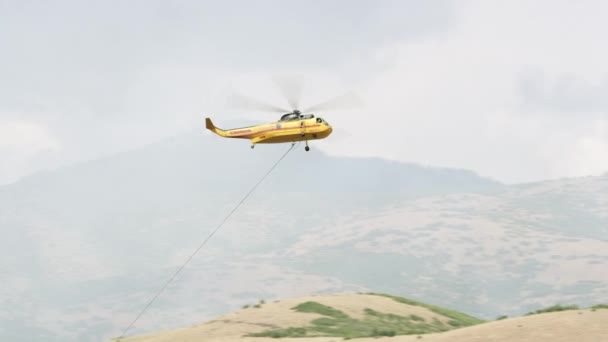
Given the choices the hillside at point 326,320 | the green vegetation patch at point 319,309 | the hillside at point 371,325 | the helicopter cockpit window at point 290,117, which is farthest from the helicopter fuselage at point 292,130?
the green vegetation patch at point 319,309

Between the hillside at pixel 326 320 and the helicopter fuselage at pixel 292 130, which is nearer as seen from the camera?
the helicopter fuselage at pixel 292 130

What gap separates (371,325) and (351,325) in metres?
2.61

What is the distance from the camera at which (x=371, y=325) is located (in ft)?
283

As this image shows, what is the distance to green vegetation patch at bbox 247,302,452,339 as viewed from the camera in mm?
77812

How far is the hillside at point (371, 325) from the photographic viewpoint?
5666 centimetres

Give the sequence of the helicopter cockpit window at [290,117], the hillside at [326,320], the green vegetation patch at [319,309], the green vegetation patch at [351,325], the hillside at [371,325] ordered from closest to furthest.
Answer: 1. the hillside at [371,325]
2. the helicopter cockpit window at [290,117]
3. the green vegetation patch at [351,325]
4. the hillside at [326,320]
5. the green vegetation patch at [319,309]

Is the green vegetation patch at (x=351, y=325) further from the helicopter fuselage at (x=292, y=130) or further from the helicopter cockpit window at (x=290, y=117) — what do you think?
the helicopter cockpit window at (x=290, y=117)

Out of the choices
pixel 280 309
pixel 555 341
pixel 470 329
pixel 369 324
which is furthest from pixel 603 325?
pixel 280 309

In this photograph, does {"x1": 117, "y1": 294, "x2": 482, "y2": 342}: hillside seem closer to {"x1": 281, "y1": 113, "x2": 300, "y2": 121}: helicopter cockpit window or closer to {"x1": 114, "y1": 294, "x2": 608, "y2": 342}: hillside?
{"x1": 114, "y1": 294, "x2": 608, "y2": 342}: hillside

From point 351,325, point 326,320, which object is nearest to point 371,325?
point 351,325

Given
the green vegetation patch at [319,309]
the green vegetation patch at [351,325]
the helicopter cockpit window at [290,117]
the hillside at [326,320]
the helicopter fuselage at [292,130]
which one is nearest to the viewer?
the helicopter fuselage at [292,130]

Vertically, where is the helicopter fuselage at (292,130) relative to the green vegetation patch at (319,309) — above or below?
above

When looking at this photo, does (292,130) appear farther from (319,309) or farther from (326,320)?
(319,309)

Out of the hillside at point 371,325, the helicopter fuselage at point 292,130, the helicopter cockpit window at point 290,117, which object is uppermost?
the helicopter cockpit window at point 290,117
